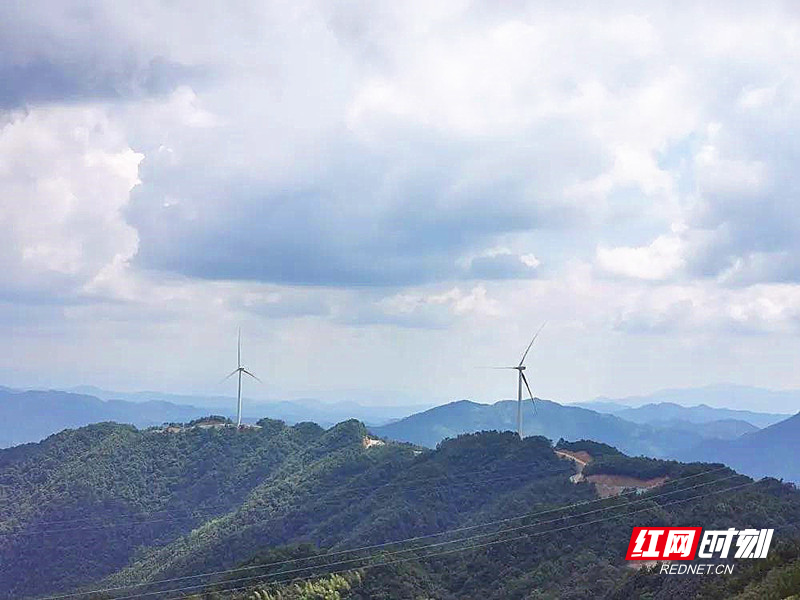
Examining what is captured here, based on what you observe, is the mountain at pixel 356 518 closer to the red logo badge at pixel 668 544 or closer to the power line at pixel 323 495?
the power line at pixel 323 495

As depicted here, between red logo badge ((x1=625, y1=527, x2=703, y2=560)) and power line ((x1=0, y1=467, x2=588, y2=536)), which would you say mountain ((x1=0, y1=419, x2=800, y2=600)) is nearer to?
power line ((x1=0, y1=467, x2=588, y2=536))

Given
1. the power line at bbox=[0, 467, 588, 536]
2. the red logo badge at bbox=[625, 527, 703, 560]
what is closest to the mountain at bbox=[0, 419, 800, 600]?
the power line at bbox=[0, 467, 588, 536]

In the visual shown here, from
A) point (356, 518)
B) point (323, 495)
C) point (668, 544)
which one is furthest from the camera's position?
point (323, 495)

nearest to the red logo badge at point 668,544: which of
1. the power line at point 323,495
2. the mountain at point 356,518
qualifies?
the mountain at point 356,518

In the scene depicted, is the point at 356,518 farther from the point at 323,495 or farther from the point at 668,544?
the point at 668,544

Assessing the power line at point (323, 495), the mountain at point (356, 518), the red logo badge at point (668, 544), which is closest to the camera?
the red logo badge at point (668, 544)

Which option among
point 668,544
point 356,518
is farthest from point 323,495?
point 668,544
